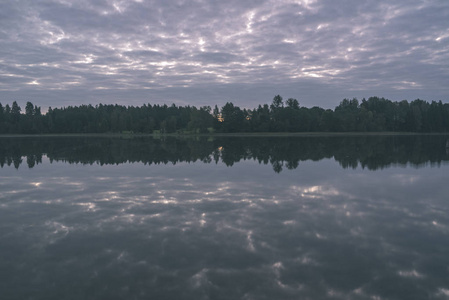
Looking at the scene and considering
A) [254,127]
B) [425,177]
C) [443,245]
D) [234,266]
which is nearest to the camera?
[234,266]

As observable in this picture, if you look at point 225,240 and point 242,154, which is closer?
point 225,240

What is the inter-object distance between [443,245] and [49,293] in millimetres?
12550

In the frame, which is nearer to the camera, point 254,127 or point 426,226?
point 426,226

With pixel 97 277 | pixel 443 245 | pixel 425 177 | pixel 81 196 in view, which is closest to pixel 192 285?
pixel 97 277

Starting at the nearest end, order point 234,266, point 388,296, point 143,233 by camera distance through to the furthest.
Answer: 1. point 388,296
2. point 234,266
3. point 143,233

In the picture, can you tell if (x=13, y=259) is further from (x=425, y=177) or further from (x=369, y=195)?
(x=425, y=177)

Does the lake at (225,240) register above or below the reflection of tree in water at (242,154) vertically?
below

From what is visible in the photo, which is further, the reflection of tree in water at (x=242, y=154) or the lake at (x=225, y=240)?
the reflection of tree in water at (x=242, y=154)

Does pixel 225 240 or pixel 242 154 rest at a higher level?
pixel 242 154

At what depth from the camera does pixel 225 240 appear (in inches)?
456

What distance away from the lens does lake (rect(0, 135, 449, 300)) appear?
8.32 metres

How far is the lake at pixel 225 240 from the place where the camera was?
27.3 feet

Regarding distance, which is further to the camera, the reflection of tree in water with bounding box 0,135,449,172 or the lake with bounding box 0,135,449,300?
the reflection of tree in water with bounding box 0,135,449,172

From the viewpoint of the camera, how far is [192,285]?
8.37m
